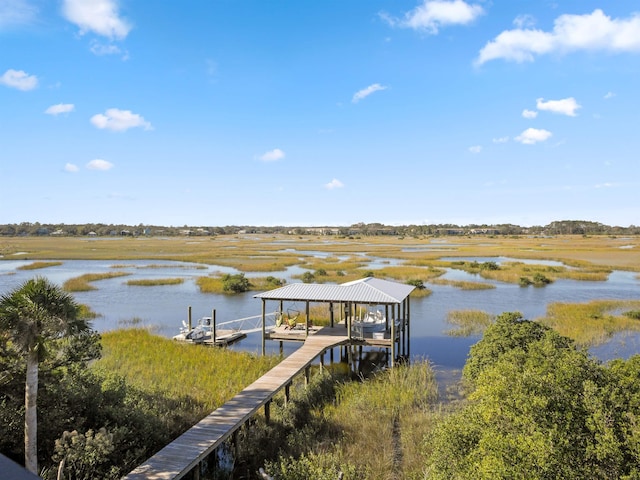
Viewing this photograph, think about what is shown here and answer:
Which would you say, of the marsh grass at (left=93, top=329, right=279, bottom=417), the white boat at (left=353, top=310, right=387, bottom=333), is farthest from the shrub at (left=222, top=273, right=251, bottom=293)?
the white boat at (left=353, top=310, right=387, bottom=333)

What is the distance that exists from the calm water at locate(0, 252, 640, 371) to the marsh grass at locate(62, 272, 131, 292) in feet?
3.61

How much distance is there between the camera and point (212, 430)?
1090cm

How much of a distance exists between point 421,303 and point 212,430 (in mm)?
26053

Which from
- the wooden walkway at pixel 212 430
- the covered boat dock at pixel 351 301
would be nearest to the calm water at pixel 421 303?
the covered boat dock at pixel 351 301

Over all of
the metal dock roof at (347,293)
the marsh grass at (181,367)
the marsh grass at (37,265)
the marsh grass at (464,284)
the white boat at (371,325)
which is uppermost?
the metal dock roof at (347,293)

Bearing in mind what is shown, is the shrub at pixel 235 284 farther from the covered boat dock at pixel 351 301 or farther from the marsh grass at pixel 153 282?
the covered boat dock at pixel 351 301

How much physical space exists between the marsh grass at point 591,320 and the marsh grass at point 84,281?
37.3 m

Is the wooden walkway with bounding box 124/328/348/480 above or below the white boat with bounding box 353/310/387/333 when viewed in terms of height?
below

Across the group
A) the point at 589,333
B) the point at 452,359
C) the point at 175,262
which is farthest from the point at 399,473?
the point at 175,262

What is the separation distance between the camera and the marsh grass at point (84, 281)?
40.8 metres

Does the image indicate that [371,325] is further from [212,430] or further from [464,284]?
[464,284]

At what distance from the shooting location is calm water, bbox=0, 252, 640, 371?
23.8 metres

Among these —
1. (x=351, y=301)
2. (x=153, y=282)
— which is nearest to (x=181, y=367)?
(x=351, y=301)

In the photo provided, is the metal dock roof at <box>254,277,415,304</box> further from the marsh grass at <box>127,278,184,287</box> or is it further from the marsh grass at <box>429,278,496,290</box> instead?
the marsh grass at <box>127,278,184,287</box>
